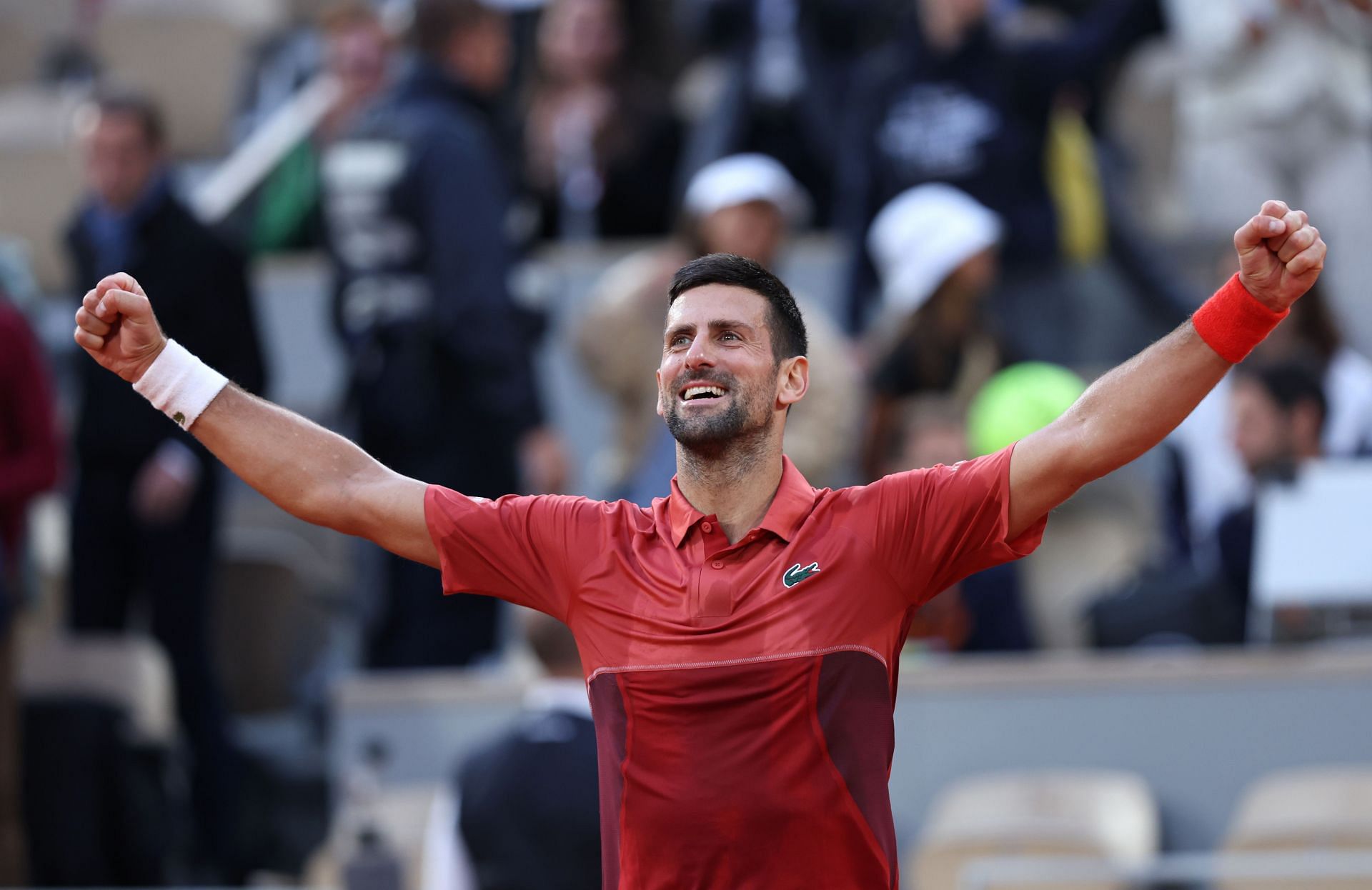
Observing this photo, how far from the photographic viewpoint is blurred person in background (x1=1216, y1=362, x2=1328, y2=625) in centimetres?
713

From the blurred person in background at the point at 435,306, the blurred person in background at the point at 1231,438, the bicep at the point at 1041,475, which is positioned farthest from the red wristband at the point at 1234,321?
the blurred person in background at the point at 435,306

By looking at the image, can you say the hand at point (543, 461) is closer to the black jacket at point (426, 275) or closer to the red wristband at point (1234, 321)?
the black jacket at point (426, 275)

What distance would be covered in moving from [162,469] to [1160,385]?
5.02 m

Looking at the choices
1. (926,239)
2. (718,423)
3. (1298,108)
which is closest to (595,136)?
(926,239)

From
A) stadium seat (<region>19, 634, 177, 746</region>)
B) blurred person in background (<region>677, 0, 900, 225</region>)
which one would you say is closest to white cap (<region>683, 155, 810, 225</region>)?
blurred person in background (<region>677, 0, 900, 225</region>)

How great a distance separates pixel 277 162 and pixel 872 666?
781 centimetres

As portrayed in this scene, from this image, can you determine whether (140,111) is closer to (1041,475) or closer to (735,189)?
(735,189)

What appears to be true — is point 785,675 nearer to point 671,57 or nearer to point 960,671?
point 960,671

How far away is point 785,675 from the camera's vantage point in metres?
3.67

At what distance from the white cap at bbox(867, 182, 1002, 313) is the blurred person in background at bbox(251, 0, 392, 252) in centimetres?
273

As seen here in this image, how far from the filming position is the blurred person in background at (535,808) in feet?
18.5

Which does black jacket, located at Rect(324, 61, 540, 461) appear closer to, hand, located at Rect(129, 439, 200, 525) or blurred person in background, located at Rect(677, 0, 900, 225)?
hand, located at Rect(129, 439, 200, 525)

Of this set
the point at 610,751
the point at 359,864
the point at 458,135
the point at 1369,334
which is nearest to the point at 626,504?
the point at 610,751

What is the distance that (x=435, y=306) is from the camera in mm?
7621
